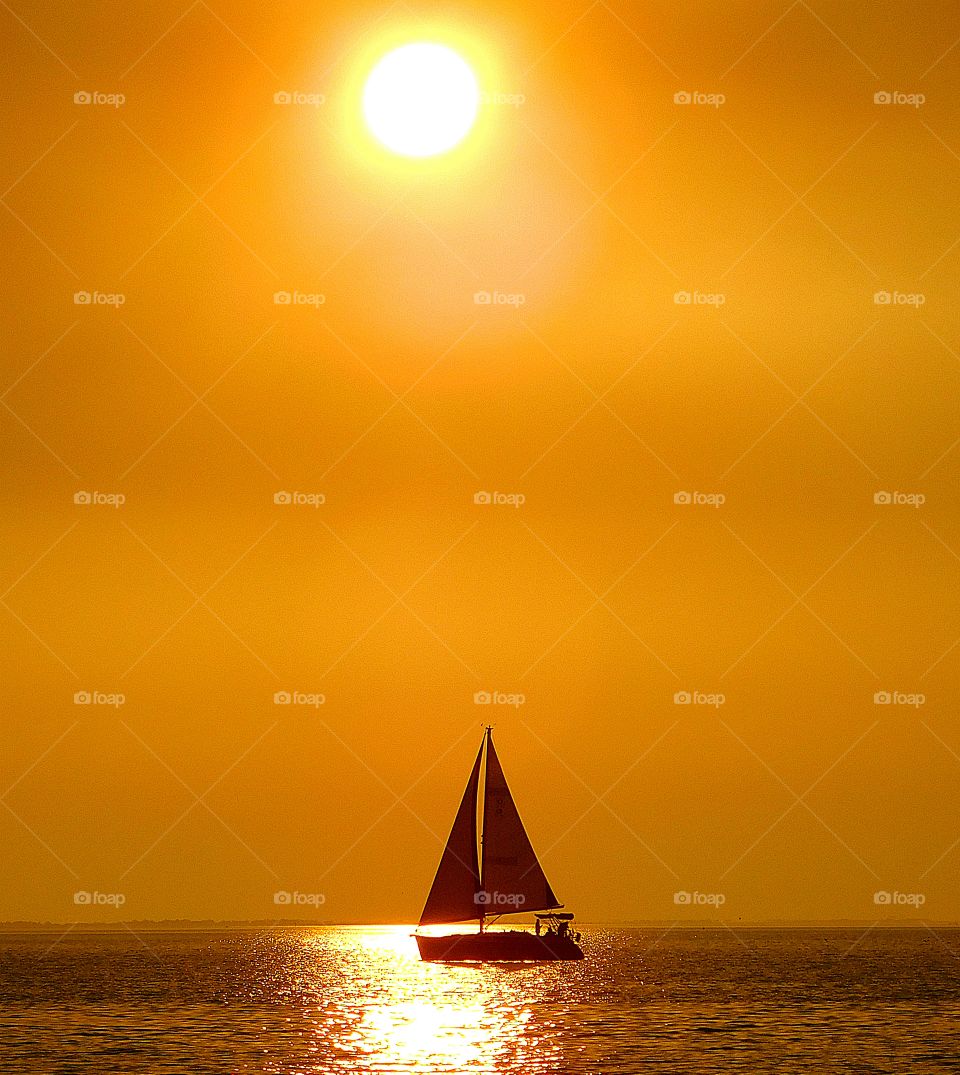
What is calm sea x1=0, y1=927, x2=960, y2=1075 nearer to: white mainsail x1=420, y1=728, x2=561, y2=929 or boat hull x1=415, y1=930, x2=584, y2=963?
boat hull x1=415, y1=930, x2=584, y2=963

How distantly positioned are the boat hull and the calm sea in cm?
223

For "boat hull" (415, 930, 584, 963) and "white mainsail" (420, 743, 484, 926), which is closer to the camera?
"white mainsail" (420, 743, 484, 926)

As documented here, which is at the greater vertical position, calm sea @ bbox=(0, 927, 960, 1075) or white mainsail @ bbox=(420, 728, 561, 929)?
white mainsail @ bbox=(420, 728, 561, 929)

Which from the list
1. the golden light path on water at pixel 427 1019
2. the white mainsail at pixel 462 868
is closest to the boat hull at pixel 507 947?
the golden light path on water at pixel 427 1019

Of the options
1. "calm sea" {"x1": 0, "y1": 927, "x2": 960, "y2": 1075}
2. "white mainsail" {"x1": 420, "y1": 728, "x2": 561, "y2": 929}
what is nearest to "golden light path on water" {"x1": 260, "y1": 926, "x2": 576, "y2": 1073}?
"calm sea" {"x1": 0, "y1": 927, "x2": 960, "y2": 1075}

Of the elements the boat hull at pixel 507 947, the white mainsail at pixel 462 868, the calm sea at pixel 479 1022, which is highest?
the white mainsail at pixel 462 868

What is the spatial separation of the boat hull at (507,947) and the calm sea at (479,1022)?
223 cm

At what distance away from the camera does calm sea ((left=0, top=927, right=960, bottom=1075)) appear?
53875 mm

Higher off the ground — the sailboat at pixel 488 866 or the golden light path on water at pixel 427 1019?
the sailboat at pixel 488 866

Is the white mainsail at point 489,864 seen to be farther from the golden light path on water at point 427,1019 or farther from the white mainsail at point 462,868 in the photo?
the golden light path on water at point 427,1019

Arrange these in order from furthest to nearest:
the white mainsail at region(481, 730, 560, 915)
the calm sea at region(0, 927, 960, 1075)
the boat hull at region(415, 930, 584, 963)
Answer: the boat hull at region(415, 930, 584, 963) < the white mainsail at region(481, 730, 560, 915) < the calm sea at region(0, 927, 960, 1075)

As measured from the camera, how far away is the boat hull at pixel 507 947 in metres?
A: 103

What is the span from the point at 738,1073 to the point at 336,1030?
24141mm

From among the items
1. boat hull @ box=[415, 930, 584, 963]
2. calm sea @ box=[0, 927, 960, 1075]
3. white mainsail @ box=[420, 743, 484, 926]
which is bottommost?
calm sea @ box=[0, 927, 960, 1075]
